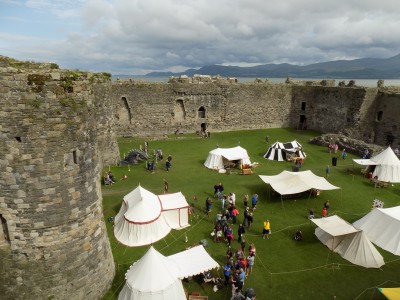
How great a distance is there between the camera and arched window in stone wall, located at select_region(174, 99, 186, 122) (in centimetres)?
3212

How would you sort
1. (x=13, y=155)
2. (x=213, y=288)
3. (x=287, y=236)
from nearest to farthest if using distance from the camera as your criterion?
(x=13, y=155), (x=213, y=288), (x=287, y=236)

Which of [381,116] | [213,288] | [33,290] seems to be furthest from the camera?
[381,116]

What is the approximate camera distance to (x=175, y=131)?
106 feet

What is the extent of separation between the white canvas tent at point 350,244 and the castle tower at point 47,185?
9.30m

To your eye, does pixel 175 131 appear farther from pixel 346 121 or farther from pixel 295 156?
pixel 346 121

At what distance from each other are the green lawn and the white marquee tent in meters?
0.37

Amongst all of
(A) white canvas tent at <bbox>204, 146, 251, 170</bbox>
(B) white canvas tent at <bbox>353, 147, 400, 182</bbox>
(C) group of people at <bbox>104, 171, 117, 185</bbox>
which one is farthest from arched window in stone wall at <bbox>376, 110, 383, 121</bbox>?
(C) group of people at <bbox>104, 171, 117, 185</bbox>

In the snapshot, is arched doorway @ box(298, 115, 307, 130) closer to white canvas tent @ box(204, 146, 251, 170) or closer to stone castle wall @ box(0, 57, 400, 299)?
white canvas tent @ box(204, 146, 251, 170)

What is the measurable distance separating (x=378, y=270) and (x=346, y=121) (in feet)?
74.1

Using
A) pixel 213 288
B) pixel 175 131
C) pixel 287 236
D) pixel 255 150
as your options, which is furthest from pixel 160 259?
pixel 175 131

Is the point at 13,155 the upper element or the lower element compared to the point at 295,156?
upper

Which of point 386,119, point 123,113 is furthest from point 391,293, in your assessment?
point 123,113

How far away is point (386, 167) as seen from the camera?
19516 millimetres

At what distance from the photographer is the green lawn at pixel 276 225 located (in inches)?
428
